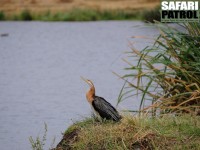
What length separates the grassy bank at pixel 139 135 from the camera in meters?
8.66

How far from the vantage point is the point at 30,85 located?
21188 millimetres

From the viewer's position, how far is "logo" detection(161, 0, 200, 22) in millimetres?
10891

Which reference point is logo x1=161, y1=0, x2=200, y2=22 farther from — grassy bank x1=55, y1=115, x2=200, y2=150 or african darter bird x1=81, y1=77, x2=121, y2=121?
grassy bank x1=55, y1=115, x2=200, y2=150

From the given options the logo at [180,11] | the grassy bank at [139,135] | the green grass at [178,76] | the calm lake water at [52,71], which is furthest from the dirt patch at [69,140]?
the logo at [180,11]

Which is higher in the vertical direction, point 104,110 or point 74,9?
point 104,110

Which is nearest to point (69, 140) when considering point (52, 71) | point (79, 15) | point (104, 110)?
point (104, 110)

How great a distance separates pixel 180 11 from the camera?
1159 cm

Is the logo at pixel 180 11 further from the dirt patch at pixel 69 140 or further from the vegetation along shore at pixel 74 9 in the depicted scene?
the vegetation along shore at pixel 74 9

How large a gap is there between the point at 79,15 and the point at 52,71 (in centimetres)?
2112

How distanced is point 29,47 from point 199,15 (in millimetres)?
22876

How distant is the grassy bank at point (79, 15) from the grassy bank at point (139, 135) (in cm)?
3227

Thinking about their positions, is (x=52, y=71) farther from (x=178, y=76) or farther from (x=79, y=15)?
(x=79, y=15)

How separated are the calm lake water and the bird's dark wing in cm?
146

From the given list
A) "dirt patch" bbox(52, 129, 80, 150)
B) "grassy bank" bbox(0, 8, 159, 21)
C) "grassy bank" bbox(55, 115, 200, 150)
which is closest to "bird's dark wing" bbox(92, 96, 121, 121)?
"grassy bank" bbox(55, 115, 200, 150)
